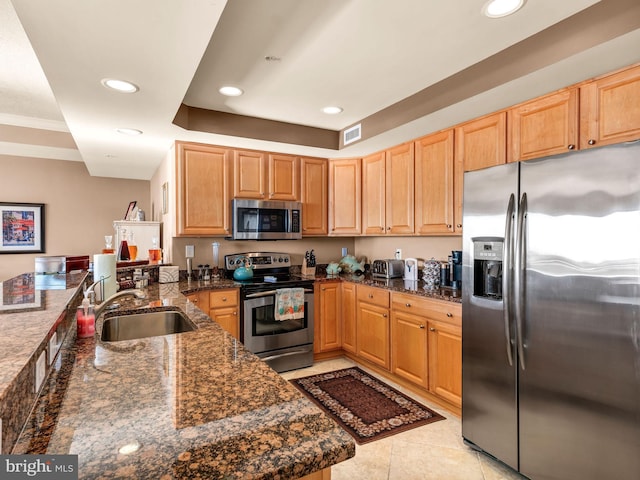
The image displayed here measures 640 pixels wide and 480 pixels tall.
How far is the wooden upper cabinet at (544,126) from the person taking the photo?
2.11 m

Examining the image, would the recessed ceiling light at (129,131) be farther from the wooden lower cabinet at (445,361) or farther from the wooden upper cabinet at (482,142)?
the wooden lower cabinet at (445,361)

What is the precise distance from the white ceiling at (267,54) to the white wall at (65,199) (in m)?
2.30

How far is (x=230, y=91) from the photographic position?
2.66 m

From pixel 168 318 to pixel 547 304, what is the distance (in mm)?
2056

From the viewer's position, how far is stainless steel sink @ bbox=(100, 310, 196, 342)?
1967 mm

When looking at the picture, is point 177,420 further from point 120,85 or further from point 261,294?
point 261,294

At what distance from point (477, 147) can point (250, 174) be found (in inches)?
83.3

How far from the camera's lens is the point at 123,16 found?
143 cm

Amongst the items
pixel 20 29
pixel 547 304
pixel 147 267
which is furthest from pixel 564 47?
pixel 147 267

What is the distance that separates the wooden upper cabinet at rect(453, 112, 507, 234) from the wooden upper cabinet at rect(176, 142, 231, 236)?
6.92 feet

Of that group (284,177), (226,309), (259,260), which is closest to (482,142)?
(284,177)

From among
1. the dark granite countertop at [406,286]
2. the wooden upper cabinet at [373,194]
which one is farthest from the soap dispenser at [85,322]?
the wooden upper cabinet at [373,194]

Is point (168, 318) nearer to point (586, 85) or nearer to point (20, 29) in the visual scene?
point (20, 29)

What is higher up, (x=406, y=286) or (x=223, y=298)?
(x=406, y=286)
